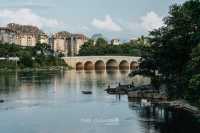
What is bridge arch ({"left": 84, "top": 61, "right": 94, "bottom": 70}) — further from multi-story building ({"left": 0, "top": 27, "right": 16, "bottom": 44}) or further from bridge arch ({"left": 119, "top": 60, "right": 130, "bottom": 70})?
multi-story building ({"left": 0, "top": 27, "right": 16, "bottom": 44})

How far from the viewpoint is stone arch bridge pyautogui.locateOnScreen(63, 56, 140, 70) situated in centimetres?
14300

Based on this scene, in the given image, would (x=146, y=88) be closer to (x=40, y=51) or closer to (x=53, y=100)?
(x=53, y=100)

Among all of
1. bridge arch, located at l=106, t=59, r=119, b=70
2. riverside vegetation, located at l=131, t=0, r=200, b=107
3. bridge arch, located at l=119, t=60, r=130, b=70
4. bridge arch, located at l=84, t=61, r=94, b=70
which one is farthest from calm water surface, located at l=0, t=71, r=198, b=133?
bridge arch, located at l=106, t=59, r=119, b=70

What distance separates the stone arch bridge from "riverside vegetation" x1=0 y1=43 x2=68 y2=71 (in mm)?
2570

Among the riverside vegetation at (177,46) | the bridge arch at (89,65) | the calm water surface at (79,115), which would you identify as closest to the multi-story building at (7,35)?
the bridge arch at (89,65)

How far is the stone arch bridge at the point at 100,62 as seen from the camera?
469 ft

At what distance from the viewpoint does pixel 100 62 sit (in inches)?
5906

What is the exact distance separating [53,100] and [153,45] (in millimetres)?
10742

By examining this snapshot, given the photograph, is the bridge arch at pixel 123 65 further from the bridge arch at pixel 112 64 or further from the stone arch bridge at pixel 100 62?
the bridge arch at pixel 112 64

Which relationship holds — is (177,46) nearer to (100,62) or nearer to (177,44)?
(177,44)

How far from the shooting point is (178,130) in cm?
3691

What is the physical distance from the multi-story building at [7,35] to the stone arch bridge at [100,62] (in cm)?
3954

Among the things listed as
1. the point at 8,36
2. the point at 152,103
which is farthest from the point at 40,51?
the point at 152,103

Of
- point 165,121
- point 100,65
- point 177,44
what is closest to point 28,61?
point 100,65
